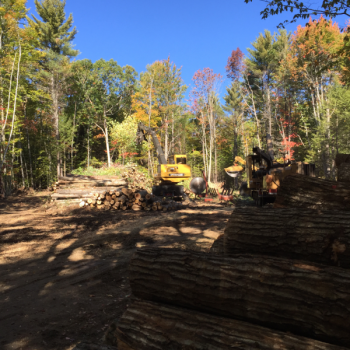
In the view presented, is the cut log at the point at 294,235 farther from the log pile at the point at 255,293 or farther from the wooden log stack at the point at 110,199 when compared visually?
the wooden log stack at the point at 110,199

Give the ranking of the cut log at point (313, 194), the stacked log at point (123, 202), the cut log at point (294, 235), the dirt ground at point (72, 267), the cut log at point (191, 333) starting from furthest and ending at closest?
the stacked log at point (123, 202), the cut log at point (313, 194), the dirt ground at point (72, 267), the cut log at point (294, 235), the cut log at point (191, 333)

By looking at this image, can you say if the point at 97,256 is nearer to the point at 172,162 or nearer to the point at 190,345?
the point at 190,345

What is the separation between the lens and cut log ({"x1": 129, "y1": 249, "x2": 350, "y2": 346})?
6.37 ft

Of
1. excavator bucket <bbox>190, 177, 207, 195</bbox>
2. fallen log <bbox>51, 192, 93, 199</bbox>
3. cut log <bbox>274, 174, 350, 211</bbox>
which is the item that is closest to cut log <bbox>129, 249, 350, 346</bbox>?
cut log <bbox>274, 174, 350, 211</bbox>

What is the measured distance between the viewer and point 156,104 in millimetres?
33344

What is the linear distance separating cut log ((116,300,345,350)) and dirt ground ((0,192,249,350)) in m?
0.30

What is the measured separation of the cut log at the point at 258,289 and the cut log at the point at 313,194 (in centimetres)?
274

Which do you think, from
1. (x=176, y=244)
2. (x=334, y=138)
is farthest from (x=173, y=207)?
(x=334, y=138)

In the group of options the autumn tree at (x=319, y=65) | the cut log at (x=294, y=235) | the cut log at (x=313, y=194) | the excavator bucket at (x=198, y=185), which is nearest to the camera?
the cut log at (x=294, y=235)

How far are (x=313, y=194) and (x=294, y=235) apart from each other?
234 cm

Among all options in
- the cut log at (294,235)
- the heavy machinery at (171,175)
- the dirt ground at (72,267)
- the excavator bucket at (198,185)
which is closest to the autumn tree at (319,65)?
the excavator bucket at (198,185)

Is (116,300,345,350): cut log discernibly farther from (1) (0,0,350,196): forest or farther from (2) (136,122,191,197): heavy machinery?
(1) (0,0,350,196): forest

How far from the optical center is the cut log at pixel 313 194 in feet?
14.7

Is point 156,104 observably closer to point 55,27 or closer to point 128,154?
point 128,154
